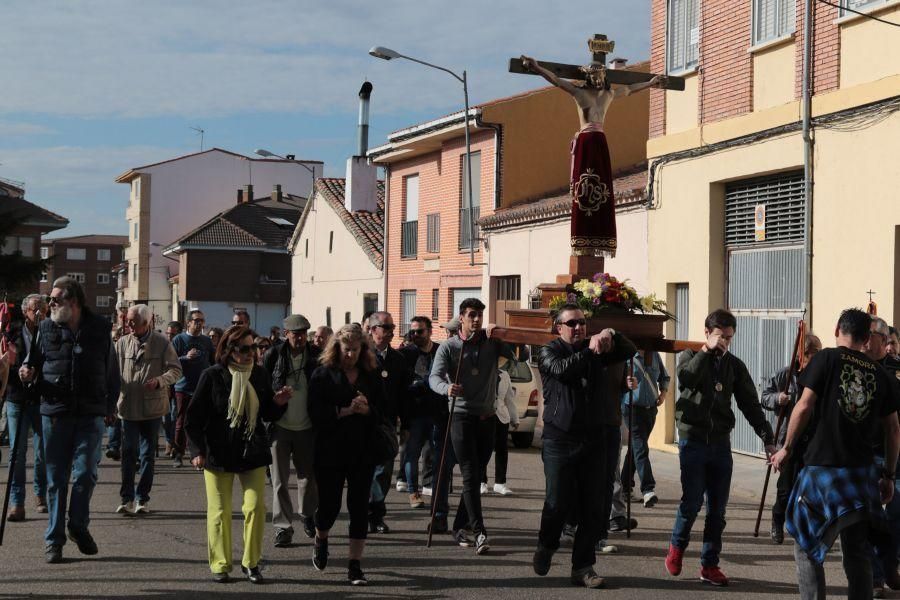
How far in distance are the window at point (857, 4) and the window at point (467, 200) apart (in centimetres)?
1392

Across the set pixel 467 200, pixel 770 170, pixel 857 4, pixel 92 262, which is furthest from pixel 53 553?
pixel 92 262

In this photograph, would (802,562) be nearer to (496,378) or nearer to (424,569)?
(424,569)

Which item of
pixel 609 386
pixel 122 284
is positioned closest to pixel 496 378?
pixel 609 386

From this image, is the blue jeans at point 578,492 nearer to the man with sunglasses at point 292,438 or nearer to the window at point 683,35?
the man with sunglasses at point 292,438

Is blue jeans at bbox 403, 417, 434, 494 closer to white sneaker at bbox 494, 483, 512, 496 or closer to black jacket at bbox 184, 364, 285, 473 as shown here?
white sneaker at bbox 494, 483, 512, 496

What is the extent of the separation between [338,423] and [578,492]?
1.69 meters

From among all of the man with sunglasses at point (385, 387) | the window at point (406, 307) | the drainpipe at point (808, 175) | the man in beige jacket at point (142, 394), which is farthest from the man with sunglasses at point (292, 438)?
the window at point (406, 307)

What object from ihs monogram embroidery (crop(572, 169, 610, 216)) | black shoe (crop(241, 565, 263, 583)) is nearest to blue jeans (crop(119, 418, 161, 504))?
black shoe (crop(241, 565, 263, 583))

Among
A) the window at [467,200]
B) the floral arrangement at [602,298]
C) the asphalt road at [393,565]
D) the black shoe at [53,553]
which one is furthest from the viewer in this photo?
the window at [467,200]

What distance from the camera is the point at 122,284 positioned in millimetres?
80688

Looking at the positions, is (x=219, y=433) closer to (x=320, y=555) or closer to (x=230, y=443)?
(x=230, y=443)

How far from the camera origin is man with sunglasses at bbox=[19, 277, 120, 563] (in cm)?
927

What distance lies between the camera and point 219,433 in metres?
8.59

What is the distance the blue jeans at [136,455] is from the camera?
1160 centimetres
